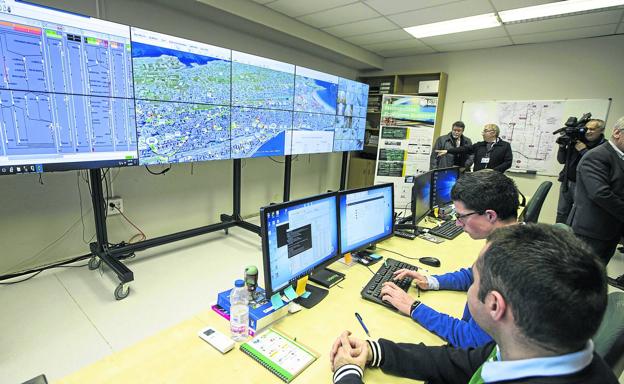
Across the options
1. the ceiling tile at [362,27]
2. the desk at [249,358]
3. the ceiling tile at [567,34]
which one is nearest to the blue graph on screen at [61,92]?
the desk at [249,358]

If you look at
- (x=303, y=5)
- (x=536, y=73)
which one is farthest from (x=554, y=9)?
(x=303, y=5)

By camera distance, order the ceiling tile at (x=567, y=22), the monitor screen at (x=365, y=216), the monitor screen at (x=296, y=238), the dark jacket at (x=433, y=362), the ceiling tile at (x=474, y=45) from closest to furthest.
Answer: the dark jacket at (x=433, y=362), the monitor screen at (x=296, y=238), the monitor screen at (x=365, y=216), the ceiling tile at (x=567, y=22), the ceiling tile at (x=474, y=45)

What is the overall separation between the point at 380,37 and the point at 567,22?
218cm

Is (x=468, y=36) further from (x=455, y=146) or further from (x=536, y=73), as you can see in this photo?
(x=455, y=146)

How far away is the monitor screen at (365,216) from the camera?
153cm

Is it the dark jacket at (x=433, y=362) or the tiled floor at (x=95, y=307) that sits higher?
the dark jacket at (x=433, y=362)

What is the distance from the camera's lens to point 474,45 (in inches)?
181

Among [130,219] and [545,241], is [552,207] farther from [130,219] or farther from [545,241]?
[130,219]

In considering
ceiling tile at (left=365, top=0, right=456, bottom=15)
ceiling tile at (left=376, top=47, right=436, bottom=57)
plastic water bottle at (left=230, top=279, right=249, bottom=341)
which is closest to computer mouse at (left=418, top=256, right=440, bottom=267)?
plastic water bottle at (left=230, top=279, right=249, bottom=341)

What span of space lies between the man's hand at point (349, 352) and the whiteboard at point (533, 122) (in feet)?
15.8

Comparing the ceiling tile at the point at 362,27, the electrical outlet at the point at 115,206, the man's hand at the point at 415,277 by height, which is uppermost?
the ceiling tile at the point at 362,27

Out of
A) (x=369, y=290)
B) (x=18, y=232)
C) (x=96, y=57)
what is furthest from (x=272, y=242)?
(x=18, y=232)

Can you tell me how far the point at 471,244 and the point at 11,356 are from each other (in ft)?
9.27

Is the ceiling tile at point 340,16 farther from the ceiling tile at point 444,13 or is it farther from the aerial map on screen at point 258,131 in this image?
the aerial map on screen at point 258,131
